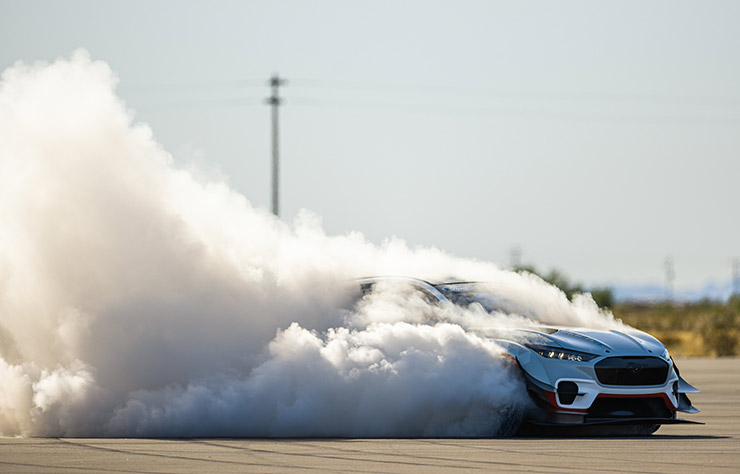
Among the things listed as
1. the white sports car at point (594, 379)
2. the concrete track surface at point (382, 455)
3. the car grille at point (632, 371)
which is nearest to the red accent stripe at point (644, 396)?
the white sports car at point (594, 379)

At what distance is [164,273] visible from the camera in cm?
1330

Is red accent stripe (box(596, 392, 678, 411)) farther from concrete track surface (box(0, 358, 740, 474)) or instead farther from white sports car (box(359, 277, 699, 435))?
concrete track surface (box(0, 358, 740, 474))

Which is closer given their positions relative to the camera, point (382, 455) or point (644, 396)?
point (382, 455)

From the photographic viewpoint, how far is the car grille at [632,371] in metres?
11.8

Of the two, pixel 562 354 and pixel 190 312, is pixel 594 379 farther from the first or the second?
pixel 190 312

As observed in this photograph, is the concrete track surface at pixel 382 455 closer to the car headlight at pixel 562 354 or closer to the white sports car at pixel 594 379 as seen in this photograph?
the white sports car at pixel 594 379

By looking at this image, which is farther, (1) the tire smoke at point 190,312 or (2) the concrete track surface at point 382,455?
(1) the tire smoke at point 190,312

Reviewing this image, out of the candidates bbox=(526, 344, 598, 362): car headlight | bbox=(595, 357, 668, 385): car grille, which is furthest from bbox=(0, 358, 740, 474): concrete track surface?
bbox=(526, 344, 598, 362): car headlight

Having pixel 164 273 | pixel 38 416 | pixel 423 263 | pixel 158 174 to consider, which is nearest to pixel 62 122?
pixel 158 174

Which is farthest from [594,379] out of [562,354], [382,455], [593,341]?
[382,455]

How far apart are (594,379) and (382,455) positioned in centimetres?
280

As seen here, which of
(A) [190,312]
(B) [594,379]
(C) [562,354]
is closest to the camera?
(B) [594,379]

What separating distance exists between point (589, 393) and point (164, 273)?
4.98 metres

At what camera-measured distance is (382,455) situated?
10.0 meters
